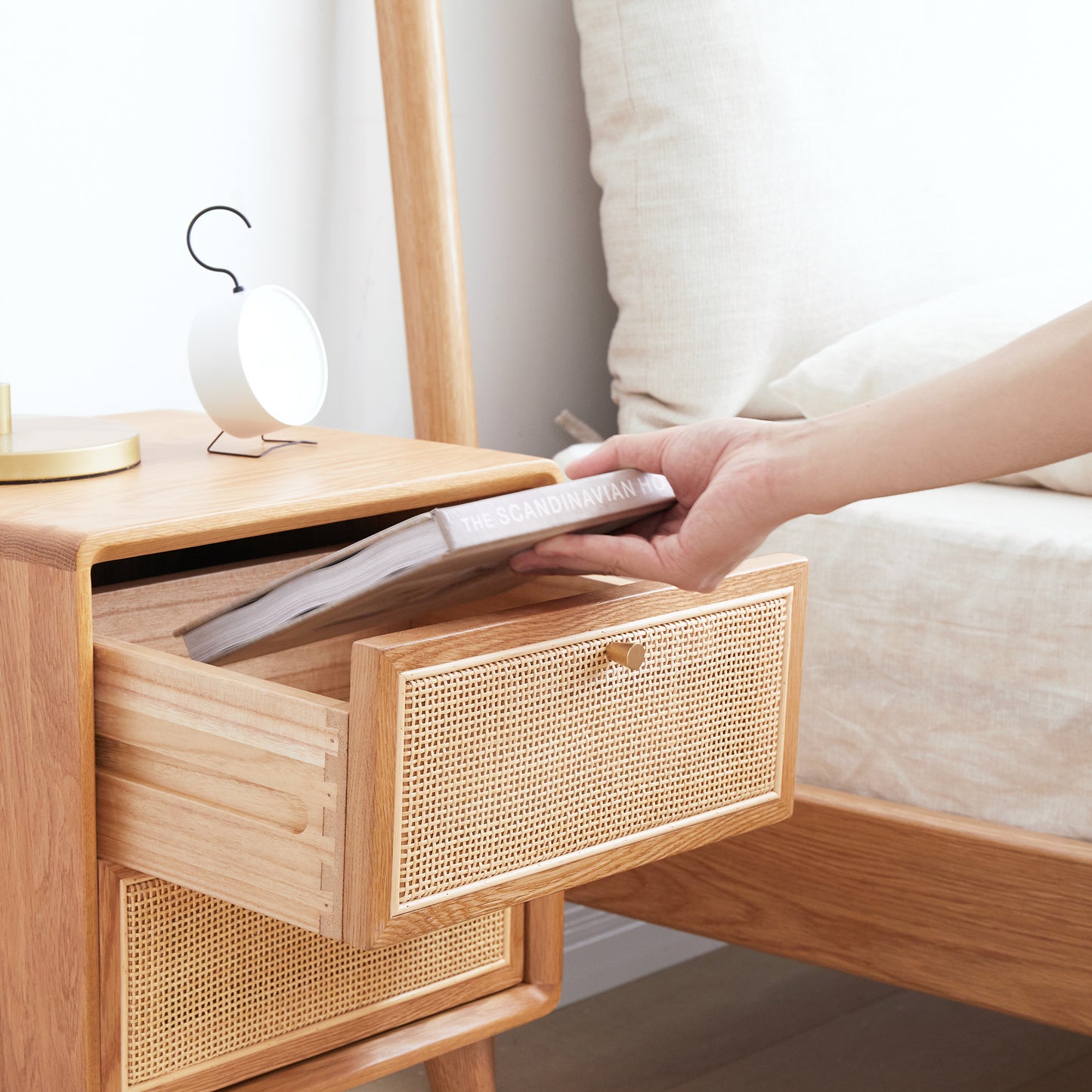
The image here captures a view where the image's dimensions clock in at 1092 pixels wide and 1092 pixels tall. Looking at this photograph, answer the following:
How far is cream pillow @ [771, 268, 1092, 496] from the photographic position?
3.95ft

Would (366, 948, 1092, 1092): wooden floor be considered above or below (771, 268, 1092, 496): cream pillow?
below

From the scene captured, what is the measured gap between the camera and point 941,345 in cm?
122

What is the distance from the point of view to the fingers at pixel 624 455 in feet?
2.75

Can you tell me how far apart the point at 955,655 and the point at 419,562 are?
22.1 inches

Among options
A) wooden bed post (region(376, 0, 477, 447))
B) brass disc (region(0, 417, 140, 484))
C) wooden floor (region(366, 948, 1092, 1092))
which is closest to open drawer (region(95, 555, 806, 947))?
brass disc (region(0, 417, 140, 484))

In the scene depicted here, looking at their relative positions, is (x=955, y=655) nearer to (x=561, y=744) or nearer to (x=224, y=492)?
(x=561, y=744)

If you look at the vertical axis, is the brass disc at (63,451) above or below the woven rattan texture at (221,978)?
above

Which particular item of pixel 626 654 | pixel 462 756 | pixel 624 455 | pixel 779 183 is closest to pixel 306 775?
pixel 462 756

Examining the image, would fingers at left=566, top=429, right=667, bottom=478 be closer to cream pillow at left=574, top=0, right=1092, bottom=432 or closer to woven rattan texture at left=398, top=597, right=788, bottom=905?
woven rattan texture at left=398, top=597, right=788, bottom=905

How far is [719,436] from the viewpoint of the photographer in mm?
832

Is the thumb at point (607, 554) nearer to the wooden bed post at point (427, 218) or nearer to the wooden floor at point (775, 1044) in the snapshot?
the wooden bed post at point (427, 218)

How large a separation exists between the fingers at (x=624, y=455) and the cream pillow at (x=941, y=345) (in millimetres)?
436

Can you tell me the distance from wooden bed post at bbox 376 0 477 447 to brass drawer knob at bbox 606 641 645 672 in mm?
615

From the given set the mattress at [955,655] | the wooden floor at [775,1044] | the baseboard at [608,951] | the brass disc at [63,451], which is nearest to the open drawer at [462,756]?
the brass disc at [63,451]
